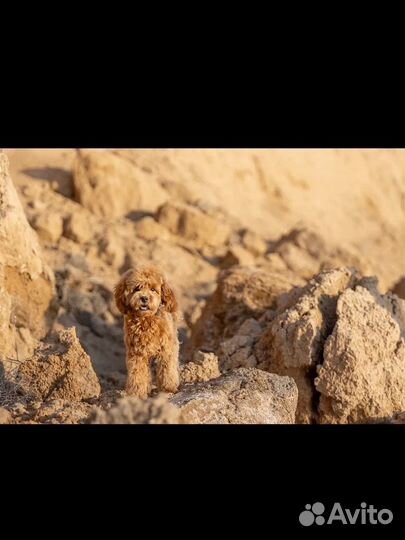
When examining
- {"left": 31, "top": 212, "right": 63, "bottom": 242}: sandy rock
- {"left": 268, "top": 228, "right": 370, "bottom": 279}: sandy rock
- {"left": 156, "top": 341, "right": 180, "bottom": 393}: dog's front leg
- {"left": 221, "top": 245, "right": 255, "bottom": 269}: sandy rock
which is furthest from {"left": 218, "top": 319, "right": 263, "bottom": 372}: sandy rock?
{"left": 268, "top": 228, "right": 370, "bottom": 279}: sandy rock

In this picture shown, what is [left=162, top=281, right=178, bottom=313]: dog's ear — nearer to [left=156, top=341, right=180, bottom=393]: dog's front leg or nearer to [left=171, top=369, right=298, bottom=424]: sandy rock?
[left=156, top=341, right=180, bottom=393]: dog's front leg

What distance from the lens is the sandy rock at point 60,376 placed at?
30.1 feet

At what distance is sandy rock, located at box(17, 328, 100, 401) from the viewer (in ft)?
30.1

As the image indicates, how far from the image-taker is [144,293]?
27.2ft

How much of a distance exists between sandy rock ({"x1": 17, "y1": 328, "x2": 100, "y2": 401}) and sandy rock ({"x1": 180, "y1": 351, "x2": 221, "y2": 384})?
3.05 feet

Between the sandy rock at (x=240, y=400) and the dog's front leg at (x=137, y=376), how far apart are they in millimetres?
373

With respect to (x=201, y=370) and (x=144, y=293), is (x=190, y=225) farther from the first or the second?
(x=144, y=293)

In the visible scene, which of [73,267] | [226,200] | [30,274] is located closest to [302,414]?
[30,274]

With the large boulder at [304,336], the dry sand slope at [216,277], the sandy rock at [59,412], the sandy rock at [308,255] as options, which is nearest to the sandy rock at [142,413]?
the dry sand slope at [216,277]

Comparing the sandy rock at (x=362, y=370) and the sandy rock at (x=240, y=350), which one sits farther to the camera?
the sandy rock at (x=240, y=350)

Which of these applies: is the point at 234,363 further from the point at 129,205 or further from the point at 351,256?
the point at 351,256

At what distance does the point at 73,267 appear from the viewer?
16.0m

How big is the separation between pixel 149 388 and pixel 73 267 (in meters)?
7.55

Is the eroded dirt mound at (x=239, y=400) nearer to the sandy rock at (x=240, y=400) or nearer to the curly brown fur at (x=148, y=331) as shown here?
the sandy rock at (x=240, y=400)
